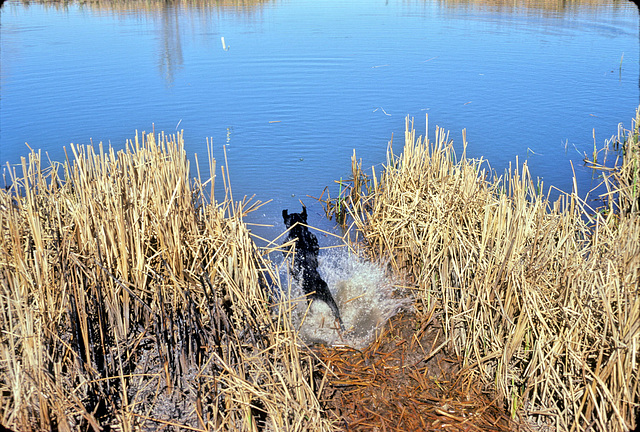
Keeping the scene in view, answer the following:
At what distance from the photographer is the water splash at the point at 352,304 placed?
4305 millimetres

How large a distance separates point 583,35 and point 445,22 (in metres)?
5.11

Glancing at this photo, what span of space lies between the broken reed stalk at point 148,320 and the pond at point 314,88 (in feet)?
9.26

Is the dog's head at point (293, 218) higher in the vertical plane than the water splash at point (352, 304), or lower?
higher

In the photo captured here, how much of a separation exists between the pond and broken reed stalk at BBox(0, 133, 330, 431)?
2823mm

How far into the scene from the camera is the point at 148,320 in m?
3.53

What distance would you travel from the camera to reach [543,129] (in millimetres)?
9492

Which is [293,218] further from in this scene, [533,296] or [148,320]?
[533,296]

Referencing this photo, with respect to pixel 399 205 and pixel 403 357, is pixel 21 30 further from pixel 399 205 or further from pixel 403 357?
pixel 403 357

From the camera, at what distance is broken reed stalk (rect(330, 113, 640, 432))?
113 inches

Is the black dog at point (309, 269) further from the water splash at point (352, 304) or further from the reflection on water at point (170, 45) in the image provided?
the reflection on water at point (170, 45)

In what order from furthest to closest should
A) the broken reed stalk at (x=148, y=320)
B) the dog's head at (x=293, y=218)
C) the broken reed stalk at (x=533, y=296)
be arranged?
1. the dog's head at (x=293, y=218)
2. the broken reed stalk at (x=148, y=320)
3. the broken reed stalk at (x=533, y=296)

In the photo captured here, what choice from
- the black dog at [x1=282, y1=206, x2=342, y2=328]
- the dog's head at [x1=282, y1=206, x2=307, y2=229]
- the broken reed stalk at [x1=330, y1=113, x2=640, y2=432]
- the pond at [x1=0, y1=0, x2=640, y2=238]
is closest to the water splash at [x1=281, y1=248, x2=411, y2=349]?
the black dog at [x1=282, y1=206, x2=342, y2=328]

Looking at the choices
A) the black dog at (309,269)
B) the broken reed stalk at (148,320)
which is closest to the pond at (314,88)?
the black dog at (309,269)

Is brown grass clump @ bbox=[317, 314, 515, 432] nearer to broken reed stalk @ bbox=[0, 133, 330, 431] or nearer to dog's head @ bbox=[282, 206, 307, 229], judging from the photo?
broken reed stalk @ bbox=[0, 133, 330, 431]
